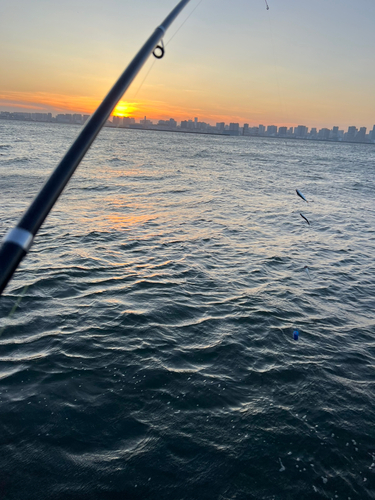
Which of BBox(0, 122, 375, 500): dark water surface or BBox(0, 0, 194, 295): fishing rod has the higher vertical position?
BBox(0, 0, 194, 295): fishing rod

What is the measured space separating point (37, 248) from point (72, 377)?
24.1 feet

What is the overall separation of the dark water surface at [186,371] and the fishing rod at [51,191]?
3.09m

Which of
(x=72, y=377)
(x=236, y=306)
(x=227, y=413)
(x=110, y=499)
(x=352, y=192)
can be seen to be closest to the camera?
(x=110, y=499)

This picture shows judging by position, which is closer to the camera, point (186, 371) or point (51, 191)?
point (51, 191)

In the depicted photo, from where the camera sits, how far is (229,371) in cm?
639

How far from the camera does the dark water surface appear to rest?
449 centimetres

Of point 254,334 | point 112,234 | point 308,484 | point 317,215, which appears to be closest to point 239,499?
point 308,484

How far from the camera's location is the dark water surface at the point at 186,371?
4.49 metres

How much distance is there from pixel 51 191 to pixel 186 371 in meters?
5.26

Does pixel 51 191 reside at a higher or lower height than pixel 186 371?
higher

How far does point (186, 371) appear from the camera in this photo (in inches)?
247

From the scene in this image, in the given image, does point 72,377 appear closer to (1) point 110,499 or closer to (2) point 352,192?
(1) point 110,499

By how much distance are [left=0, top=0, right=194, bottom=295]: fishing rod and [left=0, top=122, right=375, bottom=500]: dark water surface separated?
3.09m

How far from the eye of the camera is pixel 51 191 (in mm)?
1619
